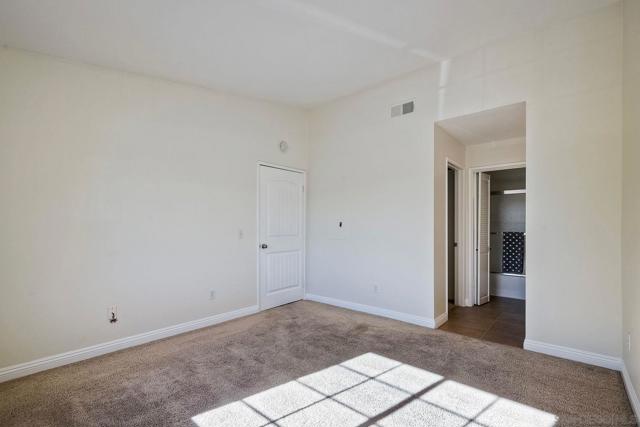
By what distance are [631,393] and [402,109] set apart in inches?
135

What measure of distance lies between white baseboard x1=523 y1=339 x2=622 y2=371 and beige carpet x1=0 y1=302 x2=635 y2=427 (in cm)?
9

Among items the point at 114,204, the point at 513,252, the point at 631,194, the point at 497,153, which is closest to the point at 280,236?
the point at 114,204

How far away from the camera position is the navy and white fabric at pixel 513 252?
5736 millimetres

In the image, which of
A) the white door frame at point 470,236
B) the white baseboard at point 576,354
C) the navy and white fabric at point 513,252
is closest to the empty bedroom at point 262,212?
the white baseboard at point 576,354

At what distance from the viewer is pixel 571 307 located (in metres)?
3.02

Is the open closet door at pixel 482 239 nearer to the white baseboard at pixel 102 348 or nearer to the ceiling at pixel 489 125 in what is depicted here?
the ceiling at pixel 489 125

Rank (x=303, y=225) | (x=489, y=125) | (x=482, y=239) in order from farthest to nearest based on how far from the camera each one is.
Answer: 1. (x=303, y=225)
2. (x=482, y=239)
3. (x=489, y=125)

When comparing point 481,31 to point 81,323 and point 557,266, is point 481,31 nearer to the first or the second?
point 557,266

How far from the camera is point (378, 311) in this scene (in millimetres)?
4457

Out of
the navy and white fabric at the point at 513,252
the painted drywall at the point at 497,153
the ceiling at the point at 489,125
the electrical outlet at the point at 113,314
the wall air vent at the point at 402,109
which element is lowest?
the electrical outlet at the point at 113,314

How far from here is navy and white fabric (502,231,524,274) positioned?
18.8ft

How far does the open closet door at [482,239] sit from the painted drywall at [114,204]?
3.42 meters

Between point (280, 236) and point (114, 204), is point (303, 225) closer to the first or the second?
point (280, 236)

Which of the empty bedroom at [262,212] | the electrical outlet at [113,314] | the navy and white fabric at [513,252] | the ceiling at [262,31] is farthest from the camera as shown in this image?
the navy and white fabric at [513,252]
